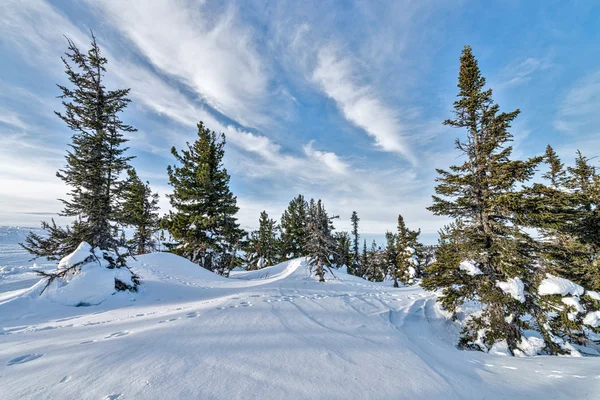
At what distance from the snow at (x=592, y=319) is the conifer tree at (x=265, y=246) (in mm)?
27035

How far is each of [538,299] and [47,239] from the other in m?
18.4

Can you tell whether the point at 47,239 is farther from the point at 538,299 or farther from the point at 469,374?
the point at 538,299

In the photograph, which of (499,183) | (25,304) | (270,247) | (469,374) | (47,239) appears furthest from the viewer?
(270,247)

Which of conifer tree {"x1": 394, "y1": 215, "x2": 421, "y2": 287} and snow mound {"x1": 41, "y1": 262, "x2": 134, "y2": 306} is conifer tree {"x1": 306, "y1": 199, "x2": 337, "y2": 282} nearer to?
snow mound {"x1": 41, "y1": 262, "x2": 134, "y2": 306}

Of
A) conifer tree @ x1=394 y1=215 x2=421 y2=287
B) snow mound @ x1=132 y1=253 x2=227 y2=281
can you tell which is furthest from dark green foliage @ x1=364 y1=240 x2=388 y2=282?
snow mound @ x1=132 y1=253 x2=227 y2=281

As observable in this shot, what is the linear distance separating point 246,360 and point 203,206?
17.2m

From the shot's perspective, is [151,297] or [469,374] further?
[151,297]

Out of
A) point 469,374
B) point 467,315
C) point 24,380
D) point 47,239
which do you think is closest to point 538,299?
point 467,315

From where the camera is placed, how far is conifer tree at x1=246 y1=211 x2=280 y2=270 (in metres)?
30.5

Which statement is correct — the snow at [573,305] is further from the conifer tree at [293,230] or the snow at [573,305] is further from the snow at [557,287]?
the conifer tree at [293,230]

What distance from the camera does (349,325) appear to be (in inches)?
222

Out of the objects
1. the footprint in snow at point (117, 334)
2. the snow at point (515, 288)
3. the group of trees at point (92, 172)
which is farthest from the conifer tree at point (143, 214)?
the snow at point (515, 288)

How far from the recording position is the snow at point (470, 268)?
22.9 ft

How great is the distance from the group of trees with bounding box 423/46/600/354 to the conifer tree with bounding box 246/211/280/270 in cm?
2477
